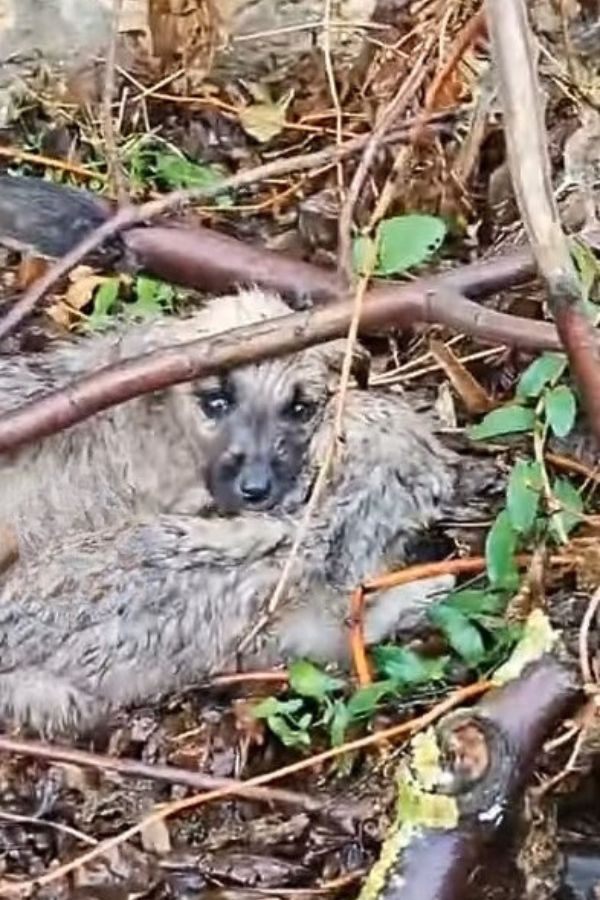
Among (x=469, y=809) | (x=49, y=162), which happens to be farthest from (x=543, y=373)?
(x=49, y=162)

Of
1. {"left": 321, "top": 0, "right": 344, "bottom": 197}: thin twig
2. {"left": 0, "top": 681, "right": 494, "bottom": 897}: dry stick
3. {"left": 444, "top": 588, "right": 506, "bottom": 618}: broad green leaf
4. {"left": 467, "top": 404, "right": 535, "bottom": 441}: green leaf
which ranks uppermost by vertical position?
{"left": 321, "top": 0, "right": 344, "bottom": 197}: thin twig

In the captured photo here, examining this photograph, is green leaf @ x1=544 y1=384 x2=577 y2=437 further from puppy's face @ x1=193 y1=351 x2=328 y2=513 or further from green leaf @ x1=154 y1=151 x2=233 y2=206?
green leaf @ x1=154 y1=151 x2=233 y2=206

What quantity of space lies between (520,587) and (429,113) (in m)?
1.18

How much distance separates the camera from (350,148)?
4246 mm

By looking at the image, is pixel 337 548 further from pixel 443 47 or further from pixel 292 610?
pixel 443 47

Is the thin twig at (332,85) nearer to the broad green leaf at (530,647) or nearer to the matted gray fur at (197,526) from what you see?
the matted gray fur at (197,526)

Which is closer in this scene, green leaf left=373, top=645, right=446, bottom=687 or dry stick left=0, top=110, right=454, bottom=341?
green leaf left=373, top=645, right=446, bottom=687

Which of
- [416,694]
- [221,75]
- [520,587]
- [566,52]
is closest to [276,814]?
[416,694]

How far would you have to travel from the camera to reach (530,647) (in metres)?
3.24

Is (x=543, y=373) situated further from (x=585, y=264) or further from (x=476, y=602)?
(x=476, y=602)

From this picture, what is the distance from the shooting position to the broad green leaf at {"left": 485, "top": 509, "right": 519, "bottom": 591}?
3662 mm

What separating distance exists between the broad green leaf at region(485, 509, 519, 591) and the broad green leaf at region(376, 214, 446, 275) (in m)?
0.47

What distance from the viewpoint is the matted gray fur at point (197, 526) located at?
3836mm

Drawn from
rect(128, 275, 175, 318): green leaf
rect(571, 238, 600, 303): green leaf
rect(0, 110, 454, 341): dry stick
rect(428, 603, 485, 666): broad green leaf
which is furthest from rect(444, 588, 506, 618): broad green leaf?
rect(128, 275, 175, 318): green leaf
